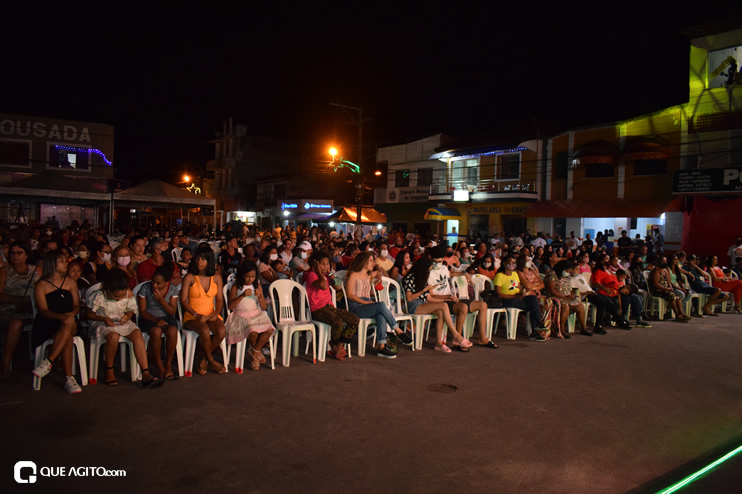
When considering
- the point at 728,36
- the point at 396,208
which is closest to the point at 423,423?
the point at 728,36

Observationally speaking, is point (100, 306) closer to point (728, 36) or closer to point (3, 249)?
point (3, 249)

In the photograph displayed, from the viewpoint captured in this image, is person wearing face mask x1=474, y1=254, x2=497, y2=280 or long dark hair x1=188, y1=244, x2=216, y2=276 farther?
person wearing face mask x1=474, y1=254, x2=497, y2=280

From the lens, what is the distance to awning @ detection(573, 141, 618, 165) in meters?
22.6

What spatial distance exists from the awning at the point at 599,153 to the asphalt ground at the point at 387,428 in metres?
17.9


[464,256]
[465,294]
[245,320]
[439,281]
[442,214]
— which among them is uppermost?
[442,214]

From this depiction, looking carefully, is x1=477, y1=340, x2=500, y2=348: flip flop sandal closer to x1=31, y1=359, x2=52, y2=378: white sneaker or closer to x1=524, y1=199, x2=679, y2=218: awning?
x1=31, y1=359, x2=52, y2=378: white sneaker

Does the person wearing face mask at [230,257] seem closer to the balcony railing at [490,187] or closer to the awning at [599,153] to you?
the awning at [599,153]

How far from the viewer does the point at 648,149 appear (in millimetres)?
21109

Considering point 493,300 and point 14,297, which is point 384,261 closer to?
point 493,300

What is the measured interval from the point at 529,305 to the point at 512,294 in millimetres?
322

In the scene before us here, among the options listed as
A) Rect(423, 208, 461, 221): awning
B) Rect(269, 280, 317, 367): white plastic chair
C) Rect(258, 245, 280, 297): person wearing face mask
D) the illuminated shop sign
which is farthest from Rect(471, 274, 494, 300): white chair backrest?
the illuminated shop sign

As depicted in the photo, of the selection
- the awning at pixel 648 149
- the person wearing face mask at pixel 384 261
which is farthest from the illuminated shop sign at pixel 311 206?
the person wearing face mask at pixel 384 261

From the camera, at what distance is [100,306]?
5.32 metres

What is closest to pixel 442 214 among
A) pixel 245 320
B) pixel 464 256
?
pixel 464 256
